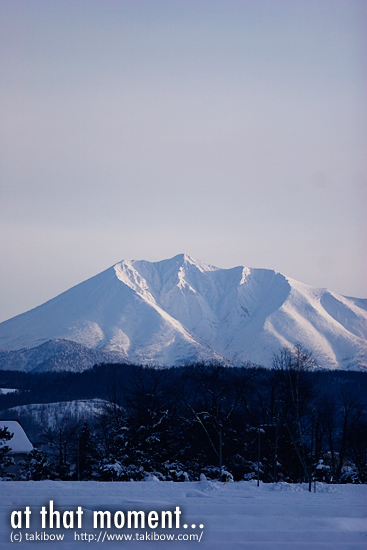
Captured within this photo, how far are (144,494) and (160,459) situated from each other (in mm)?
14145

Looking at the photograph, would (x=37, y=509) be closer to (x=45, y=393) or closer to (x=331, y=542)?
(x=331, y=542)

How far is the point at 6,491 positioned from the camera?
40.2ft

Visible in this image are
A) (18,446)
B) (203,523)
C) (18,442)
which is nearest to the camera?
(203,523)

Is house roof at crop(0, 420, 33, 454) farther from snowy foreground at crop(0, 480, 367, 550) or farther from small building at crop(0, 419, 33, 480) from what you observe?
snowy foreground at crop(0, 480, 367, 550)

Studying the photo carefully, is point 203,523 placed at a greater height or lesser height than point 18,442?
greater

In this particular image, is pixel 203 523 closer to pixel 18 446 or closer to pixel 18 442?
pixel 18 446

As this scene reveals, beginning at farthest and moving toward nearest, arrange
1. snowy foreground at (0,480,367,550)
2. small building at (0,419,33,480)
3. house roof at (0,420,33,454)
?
1. house roof at (0,420,33,454)
2. small building at (0,419,33,480)
3. snowy foreground at (0,480,367,550)

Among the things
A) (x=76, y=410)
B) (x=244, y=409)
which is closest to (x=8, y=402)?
(x=76, y=410)

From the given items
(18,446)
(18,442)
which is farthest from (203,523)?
(18,442)

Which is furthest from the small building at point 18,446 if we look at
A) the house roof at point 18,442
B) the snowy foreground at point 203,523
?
the snowy foreground at point 203,523

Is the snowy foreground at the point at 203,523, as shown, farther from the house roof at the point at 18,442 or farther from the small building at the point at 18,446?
the house roof at the point at 18,442

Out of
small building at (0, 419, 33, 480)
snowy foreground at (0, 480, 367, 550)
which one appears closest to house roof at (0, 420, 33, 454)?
small building at (0, 419, 33, 480)

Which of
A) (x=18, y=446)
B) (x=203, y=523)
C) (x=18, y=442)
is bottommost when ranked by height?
(x=18, y=446)

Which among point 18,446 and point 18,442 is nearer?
point 18,446
